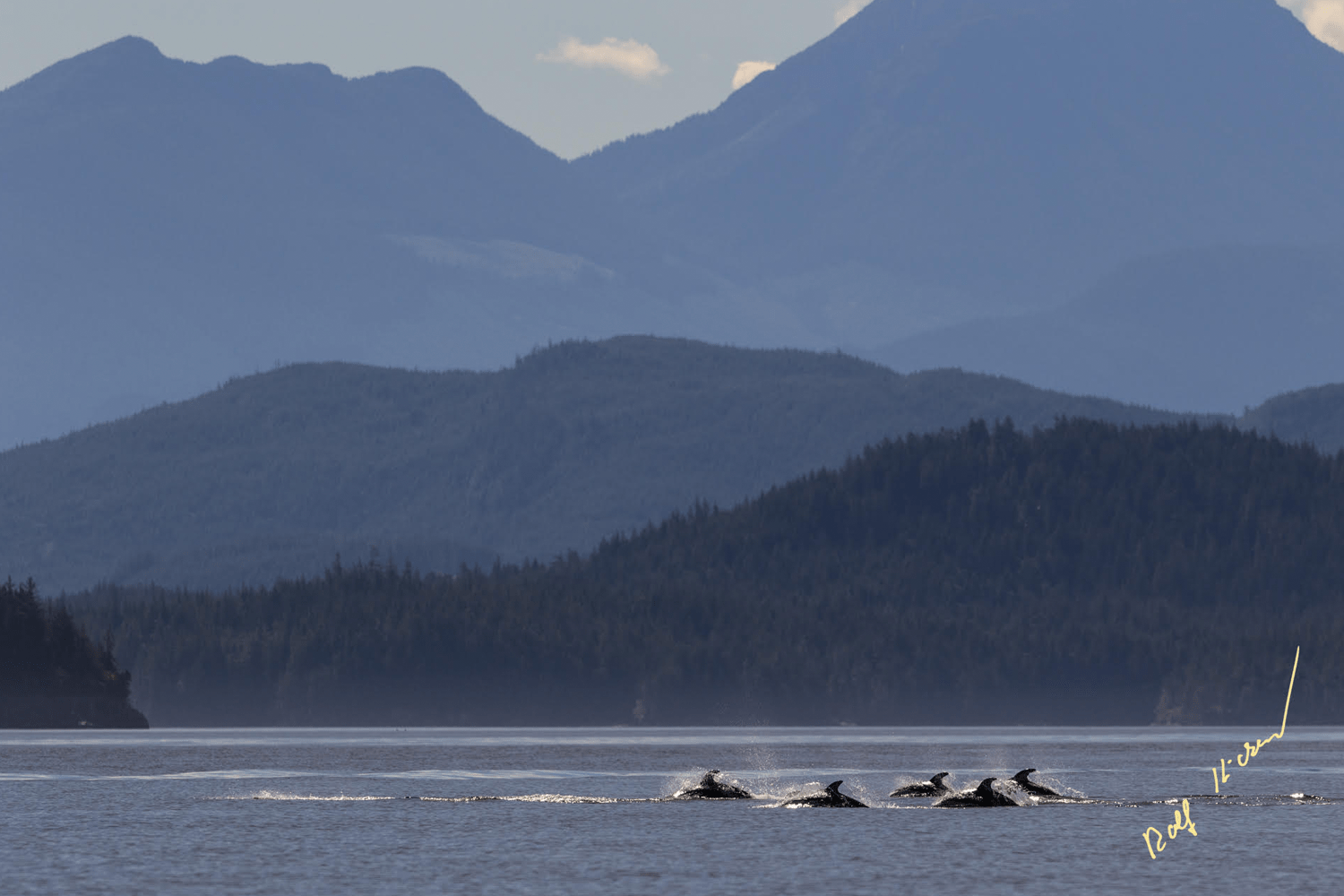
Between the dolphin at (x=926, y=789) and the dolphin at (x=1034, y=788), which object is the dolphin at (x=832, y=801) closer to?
the dolphin at (x=926, y=789)

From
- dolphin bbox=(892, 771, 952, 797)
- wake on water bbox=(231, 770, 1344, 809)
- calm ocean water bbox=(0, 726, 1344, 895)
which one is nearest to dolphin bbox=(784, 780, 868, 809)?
wake on water bbox=(231, 770, 1344, 809)

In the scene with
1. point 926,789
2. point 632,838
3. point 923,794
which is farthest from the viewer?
point 923,794

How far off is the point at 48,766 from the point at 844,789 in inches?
2705

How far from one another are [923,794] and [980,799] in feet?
31.0

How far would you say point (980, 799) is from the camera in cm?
14150

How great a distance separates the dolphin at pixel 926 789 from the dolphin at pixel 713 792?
9.00m

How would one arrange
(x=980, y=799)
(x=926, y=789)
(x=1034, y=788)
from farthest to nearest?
(x=926, y=789)
(x=1034, y=788)
(x=980, y=799)

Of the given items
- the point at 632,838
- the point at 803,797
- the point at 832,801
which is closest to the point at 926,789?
the point at 803,797

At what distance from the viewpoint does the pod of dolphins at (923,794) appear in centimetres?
14138

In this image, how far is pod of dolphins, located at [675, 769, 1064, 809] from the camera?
14138 centimetres

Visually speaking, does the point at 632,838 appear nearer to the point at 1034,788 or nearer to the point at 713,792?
the point at 713,792

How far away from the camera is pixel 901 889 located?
9612 cm

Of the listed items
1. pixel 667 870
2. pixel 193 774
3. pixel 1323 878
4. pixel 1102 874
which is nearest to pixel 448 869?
pixel 667 870

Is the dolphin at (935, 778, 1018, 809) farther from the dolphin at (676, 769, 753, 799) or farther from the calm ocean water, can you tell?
the dolphin at (676, 769, 753, 799)
